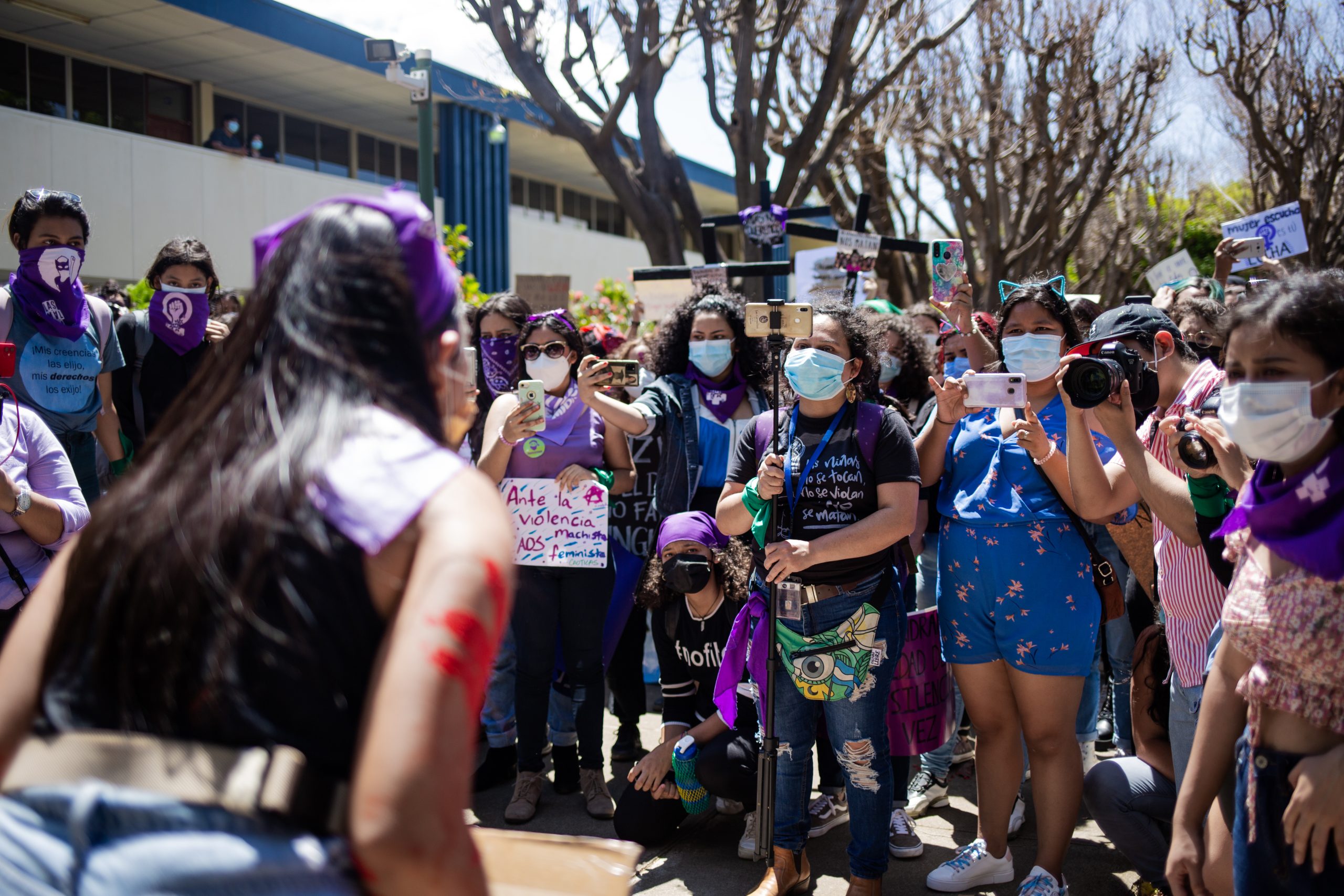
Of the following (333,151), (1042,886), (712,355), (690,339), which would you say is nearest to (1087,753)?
(1042,886)

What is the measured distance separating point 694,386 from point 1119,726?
251 cm

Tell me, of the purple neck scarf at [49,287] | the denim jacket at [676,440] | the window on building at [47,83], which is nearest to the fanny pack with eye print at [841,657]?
the denim jacket at [676,440]

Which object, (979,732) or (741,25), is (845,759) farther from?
(741,25)

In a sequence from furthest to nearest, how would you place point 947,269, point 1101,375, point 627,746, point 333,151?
point 333,151, point 947,269, point 627,746, point 1101,375

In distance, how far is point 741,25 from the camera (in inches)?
416

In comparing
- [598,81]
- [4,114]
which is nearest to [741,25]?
[598,81]

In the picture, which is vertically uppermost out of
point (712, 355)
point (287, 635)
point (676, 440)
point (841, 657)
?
point (712, 355)

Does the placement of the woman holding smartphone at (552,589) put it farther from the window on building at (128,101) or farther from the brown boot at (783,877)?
the window on building at (128,101)

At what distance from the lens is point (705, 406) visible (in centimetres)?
473

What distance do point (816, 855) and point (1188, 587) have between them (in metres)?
1.82

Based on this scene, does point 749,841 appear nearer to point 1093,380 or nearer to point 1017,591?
point 1017,591

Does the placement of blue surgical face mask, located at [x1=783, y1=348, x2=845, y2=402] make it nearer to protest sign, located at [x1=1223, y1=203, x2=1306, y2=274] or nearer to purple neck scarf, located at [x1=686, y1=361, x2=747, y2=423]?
purple neck scarf, located at [x1=686, y1=361, x2=747, y2=423]

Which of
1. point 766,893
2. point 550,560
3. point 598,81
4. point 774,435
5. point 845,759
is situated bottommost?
point 766,893

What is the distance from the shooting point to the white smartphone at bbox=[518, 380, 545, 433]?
13.6 feet
